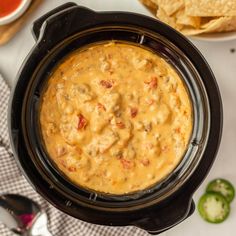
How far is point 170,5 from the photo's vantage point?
2047mm

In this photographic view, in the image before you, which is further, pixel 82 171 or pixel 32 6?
pixel 32 6

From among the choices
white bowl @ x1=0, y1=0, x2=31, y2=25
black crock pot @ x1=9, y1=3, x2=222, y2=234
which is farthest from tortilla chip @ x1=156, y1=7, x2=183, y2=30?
white bowl @ x1=0, y1=0, x2=31, y2=25

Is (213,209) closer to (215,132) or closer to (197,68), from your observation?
(215,132)

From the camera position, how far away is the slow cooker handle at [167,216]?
1.96 m

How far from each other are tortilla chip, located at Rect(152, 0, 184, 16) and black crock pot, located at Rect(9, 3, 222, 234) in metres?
0.11

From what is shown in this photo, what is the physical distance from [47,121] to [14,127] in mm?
114

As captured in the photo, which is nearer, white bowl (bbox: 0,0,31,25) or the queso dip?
the queso dip

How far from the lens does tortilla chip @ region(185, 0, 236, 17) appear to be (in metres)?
1.99

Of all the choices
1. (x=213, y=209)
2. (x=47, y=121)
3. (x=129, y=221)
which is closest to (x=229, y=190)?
(x=213, y=209)

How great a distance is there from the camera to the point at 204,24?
212 centimetres

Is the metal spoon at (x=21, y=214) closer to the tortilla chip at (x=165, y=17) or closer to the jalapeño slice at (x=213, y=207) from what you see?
the jalapeño slice at (x=213, y=207)

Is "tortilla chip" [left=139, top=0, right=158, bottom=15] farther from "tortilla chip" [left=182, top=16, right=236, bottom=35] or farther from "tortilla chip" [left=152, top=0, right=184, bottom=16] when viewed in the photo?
"tortilla chip" [left=182, top=16, right=236, bottom=35]

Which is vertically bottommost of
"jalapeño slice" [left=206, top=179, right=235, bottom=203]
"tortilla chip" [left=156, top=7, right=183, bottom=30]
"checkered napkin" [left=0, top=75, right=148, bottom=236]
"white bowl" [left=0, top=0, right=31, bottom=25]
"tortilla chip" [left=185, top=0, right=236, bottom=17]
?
"checkered napkin" [left=0, top=75, right=148, bottom=236]

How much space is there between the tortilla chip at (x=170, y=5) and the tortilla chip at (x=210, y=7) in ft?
0.14
